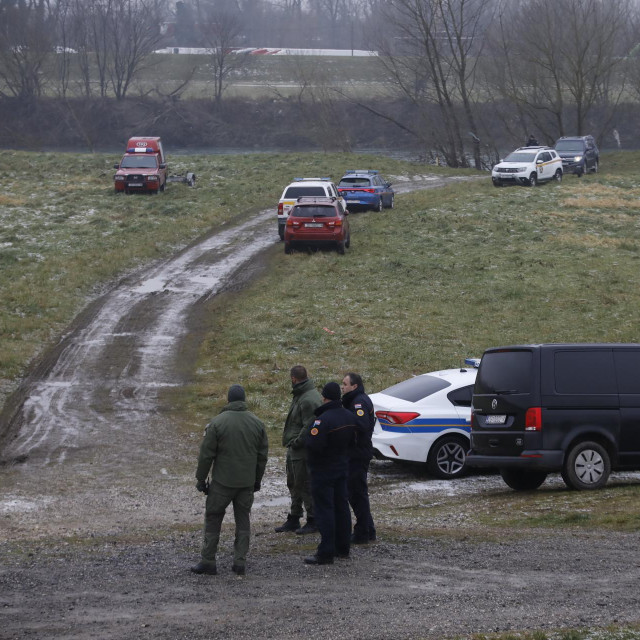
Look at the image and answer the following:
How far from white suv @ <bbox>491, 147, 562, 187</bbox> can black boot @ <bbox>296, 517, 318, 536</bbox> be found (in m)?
34.9

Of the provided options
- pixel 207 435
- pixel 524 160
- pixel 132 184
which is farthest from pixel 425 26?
pixel 207 435

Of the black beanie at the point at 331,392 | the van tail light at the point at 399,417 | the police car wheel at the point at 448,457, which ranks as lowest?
the police car wheel at the point at 448,457

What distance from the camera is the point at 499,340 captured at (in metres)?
20.3

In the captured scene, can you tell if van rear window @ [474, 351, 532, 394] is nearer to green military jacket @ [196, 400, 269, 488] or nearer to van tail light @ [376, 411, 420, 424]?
van tail light @ [376, 411, 420, 424]

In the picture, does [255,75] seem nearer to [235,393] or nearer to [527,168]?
[527,168]

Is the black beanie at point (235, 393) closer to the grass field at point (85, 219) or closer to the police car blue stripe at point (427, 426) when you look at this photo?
the police car blue stripe at point (427, 426)

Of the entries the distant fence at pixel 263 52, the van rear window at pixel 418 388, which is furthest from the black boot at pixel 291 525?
the distant fence at pixel 263 52

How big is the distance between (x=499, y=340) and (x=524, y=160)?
25.1 meters

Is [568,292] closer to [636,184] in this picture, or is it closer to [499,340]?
[499,340]

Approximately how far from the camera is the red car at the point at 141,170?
132 feet

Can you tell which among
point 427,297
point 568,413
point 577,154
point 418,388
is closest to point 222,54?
point 577,154

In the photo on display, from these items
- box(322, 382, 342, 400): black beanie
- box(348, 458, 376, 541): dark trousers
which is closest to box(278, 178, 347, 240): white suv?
box(348, 458, 376, 541): dark trousers

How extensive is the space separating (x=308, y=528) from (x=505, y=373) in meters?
3.29

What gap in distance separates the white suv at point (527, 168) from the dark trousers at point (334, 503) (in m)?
35.8
